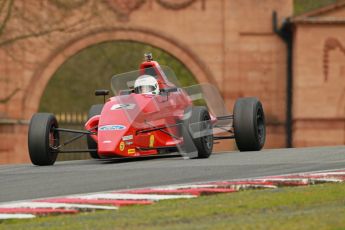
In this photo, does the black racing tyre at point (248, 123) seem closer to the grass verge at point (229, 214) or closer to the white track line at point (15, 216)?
the grass verge at point (229, 214)

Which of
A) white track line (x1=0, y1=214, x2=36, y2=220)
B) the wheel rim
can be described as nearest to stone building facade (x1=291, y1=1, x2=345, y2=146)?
the wheel rim

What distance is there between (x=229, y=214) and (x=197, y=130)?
7327 mm

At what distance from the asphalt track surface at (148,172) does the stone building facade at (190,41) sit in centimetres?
2034

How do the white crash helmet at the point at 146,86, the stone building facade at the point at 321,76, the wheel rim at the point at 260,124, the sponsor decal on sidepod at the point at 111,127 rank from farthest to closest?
the stone building facade at the point at 321,76
the wheel rim at the point at 260,124
the white crash helmet at the point at 146,86
the sponsor decal on sidepod at the point at 111,127

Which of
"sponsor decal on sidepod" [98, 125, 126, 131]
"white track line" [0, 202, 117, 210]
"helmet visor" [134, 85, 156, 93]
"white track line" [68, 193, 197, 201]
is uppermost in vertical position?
"helmet visor" [134, 85, 156, 93]

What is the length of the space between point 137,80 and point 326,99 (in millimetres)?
20400

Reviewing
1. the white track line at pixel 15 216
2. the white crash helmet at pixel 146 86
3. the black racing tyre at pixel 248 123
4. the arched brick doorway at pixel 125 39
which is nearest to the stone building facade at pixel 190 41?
the arched brick doorway at pixel 125 39

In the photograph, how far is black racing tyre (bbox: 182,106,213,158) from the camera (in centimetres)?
1858

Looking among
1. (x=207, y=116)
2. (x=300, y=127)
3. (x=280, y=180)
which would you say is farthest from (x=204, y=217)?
(x=300, y=127)

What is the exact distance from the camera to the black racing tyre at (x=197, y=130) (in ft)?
61.0

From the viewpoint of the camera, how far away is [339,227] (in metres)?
10.1

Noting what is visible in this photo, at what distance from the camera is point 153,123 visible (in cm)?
1942

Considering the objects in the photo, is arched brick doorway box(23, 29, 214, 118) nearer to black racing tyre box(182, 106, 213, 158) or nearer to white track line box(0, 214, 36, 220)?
black racing tyre box(182, 106, 213, 158)

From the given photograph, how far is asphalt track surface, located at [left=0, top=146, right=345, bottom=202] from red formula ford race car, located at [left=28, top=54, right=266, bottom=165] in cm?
38
